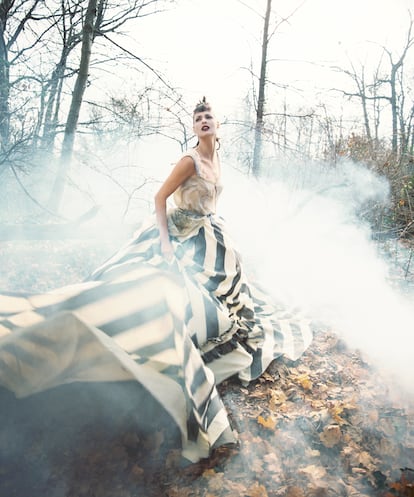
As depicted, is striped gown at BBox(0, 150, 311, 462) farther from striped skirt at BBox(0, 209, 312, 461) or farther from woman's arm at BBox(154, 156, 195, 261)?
woman's arm at BBox(154, 156, 195, 261)

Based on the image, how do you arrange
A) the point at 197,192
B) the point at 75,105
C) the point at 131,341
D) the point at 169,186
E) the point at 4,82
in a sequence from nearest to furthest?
1. the point at 131,341
2. the point at 169,186
3. the point at 197,192
4. the point at 4,82
5. the point at 75,105

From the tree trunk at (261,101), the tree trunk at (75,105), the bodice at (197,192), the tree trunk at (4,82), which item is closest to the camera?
the bodice at (197,192)

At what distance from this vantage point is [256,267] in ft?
17.2

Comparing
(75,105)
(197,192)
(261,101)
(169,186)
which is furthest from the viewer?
(261,101)

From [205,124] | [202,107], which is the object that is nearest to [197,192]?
[205,124]

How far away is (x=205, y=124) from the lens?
9.43ft

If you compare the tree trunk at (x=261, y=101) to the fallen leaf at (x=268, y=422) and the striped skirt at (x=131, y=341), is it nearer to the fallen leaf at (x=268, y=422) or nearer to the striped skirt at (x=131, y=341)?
the striped skirt at (x=131, y=341)

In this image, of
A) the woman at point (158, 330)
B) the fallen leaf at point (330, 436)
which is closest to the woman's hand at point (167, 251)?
the woman at point (158, 330)

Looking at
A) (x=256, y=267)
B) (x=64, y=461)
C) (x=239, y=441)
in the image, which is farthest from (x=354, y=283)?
(x=64, y=461)

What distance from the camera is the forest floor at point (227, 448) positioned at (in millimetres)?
1718

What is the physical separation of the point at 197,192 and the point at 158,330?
4.23 ft

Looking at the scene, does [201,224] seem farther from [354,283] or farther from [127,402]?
[354,283]

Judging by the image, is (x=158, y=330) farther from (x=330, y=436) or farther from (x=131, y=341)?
(x=330, y=436)

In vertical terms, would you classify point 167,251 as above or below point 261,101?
below
